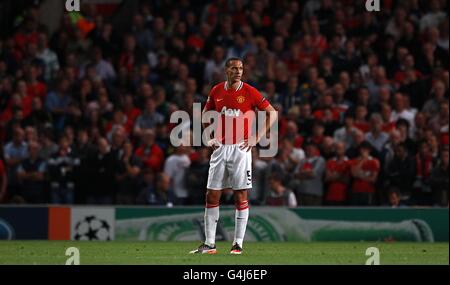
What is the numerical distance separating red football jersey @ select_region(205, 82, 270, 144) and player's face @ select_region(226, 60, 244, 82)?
0.16m

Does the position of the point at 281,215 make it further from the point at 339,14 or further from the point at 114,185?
the point at 339,14

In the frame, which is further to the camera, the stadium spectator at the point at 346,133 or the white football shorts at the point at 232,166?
the stadium spectator at the point at 346,133

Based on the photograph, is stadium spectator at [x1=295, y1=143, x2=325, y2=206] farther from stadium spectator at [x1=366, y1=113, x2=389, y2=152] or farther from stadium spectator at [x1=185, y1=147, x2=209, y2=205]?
stadium spectator at [x1=185, y1=147, x2=209, y2=205]

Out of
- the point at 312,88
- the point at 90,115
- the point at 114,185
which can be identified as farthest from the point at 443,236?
the point at 90,115

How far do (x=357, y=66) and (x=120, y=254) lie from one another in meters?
10.1

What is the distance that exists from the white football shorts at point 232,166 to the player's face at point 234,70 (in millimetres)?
918

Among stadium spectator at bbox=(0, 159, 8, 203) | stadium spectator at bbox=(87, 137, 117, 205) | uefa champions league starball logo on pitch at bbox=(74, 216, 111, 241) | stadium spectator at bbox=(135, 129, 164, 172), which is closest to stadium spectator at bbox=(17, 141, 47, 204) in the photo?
stadium spectator at bbox=(0, 159, 8, 203)

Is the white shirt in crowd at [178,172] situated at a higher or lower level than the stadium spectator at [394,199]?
higher

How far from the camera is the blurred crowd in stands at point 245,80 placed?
21.2 m

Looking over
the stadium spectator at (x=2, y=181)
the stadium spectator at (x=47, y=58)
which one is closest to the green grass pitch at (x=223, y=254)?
the stadium spectator at (x=2, y=181)

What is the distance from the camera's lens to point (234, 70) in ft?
48.2

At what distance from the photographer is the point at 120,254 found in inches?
599

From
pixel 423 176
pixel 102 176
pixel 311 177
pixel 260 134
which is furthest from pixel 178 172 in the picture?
pixel 260 134

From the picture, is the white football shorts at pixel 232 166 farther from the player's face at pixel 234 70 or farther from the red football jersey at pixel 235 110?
the player's face at pixel 234 70
